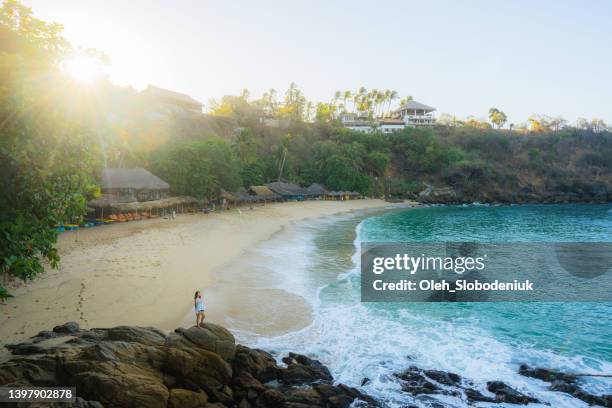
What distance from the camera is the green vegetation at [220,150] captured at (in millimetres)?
7809

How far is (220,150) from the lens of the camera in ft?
135

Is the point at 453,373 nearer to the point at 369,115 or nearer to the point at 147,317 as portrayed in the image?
the point at 147,317

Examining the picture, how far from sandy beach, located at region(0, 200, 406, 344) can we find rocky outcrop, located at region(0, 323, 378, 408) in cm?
172

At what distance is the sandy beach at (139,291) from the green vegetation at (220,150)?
86.3 inches

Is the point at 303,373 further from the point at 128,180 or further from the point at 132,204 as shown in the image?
the point at 128,180

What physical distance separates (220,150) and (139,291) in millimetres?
29473

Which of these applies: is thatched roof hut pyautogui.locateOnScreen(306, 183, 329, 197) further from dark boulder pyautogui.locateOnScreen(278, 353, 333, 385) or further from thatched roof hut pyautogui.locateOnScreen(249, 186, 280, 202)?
dark boulder pyautogui.locateOnScreen(278, 353, 333, 385)

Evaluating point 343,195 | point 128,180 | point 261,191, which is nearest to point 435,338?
point 128,180

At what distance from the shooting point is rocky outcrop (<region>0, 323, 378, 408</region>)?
6750 millimetres

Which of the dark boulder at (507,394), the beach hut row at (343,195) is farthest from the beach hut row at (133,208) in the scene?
the beach hut row at (343,195)

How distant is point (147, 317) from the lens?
1124cm

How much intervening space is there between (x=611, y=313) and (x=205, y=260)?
17.1 metres

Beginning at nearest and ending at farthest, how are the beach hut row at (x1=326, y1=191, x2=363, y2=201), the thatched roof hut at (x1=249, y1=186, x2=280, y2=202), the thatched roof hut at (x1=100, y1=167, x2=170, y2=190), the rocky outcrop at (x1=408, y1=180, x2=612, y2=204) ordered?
the thatched roof hut at (x1=100, y1=167, x2=170, y2=190), the thatched roof hut at (x1=249, y1=186, x2=280, y2=202), the beach hut row at (x1=326, y1=191, x2=363, y2=201), the rocky outcrop at (x1=408, y1=180, x2=612, y2=204)

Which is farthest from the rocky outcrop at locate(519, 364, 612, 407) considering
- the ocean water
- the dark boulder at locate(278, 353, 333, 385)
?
the dark boulder at locate(278, 353, 333, 385)
